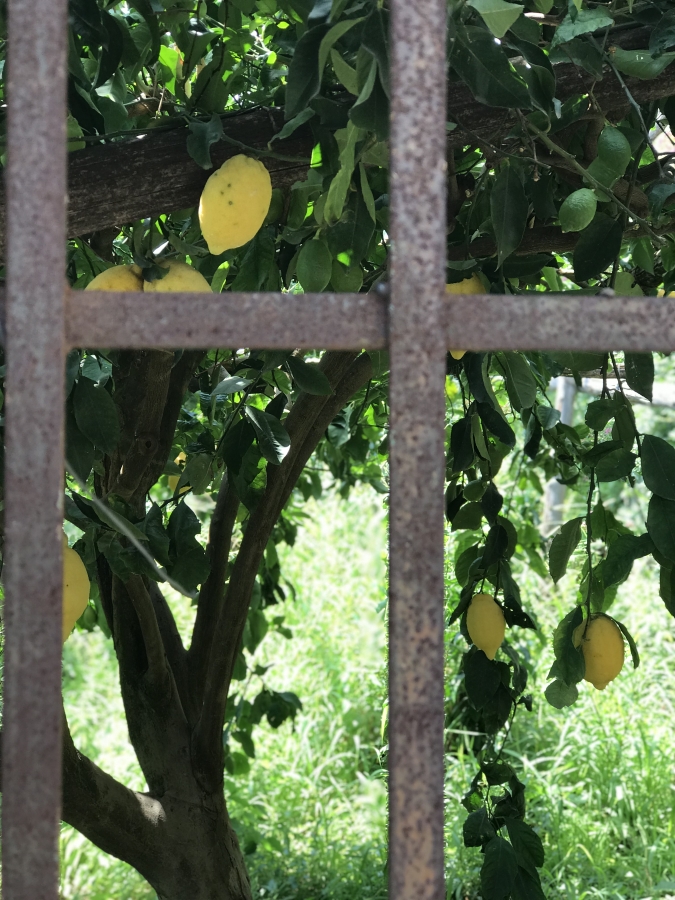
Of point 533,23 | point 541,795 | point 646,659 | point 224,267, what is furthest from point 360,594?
point 533,23

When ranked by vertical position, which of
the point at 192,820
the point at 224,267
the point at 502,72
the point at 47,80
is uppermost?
the point at 224,267

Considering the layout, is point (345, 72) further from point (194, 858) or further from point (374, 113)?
point (194, 858)

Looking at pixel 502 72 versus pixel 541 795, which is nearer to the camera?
pixel 502 72

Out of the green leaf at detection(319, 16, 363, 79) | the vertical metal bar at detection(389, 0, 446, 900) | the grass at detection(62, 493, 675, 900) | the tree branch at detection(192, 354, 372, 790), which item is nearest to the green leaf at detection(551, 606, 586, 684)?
the tree branch at detection(192, 354, 372, 790)

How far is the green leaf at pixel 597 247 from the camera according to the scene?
91cm

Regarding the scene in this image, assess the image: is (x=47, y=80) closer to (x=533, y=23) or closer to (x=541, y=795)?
(x=533, y=23)

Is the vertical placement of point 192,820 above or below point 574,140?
below

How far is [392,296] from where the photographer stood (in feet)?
1.72

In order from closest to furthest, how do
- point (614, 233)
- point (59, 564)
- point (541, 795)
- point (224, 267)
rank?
1. point (59, 564)
2. point (614, 233)
3. point (224, 267)
4. point (541, 795)

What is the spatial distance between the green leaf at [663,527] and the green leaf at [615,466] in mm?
72

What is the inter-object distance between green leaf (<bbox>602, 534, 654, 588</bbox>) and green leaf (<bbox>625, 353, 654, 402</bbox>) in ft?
0.46

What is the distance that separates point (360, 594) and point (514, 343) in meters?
3.66

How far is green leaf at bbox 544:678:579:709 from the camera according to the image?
3.45 ft

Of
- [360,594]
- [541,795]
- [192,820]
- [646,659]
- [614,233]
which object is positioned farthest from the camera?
[360,594]
